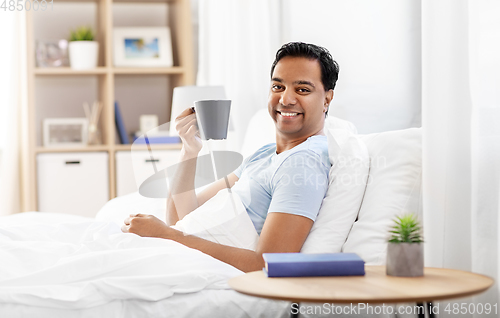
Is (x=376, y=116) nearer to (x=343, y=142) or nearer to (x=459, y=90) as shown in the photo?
(x=343, y=142)

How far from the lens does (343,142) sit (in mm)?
1413

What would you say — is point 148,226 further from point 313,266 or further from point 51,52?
point 51,52

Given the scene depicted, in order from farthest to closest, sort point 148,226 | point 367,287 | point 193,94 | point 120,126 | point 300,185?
point 120,126
point 193,94
point 148,226
point 300,185
point 367,287

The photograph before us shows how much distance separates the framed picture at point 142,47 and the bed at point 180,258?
199 cm

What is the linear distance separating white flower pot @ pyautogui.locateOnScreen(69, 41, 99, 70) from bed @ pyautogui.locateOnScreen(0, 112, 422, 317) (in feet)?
6.33

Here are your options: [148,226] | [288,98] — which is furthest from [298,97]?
[148,226]

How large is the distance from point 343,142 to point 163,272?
22.1 inches

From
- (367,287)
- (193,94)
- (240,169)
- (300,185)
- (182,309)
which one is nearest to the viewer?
A: (367,287)

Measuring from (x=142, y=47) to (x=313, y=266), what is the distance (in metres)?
2.72

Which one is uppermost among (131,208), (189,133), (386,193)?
(189,133)

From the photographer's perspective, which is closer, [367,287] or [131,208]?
[367,287]

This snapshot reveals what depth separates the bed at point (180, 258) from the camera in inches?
44.1

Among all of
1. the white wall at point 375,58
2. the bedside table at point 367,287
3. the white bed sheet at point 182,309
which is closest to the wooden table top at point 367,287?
the bedside table at point 367,287

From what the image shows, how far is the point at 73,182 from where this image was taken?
10.5 ft
